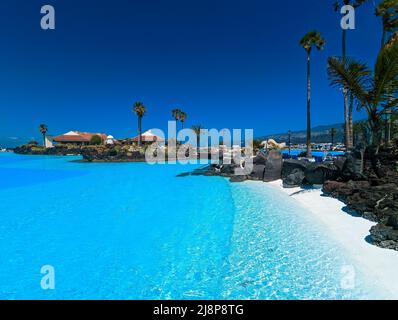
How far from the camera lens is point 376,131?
8375mm

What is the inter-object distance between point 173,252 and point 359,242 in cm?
421

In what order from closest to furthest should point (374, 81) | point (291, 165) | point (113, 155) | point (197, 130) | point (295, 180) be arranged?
1. point (374, 81)
2. point (295, 180)
3. point (291, 165)
4. point (113, 155)
5. point (197, 130)

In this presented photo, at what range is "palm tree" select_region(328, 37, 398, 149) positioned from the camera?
7.48 metres

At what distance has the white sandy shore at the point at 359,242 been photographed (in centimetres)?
366

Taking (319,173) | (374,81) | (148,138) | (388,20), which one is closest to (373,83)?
(374,81)

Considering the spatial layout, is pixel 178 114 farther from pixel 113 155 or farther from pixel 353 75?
pixel 353 75

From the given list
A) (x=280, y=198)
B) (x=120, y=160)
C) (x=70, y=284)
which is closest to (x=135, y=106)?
Answer: (x=120, y=160)

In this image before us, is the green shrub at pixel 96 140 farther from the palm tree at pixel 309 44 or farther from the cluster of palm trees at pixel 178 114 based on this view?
the palm tree at pixel 309 44

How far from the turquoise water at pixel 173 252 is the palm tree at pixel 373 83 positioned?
14.8 ft

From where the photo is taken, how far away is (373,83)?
795 cm

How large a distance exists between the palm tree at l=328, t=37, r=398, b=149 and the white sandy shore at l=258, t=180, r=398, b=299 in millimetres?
3462

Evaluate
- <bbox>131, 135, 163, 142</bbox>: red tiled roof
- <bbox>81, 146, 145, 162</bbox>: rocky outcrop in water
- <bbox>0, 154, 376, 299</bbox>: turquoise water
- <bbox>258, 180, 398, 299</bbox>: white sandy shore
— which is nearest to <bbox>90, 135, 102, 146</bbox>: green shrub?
<bbox>131, 135, 163, 142</bbox>: red tiled roof

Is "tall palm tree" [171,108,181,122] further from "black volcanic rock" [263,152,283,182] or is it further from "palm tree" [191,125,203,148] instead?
"black volcanic rock" [263,152,283,182]

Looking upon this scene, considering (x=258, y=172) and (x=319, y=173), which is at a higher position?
(x=319, y=173)
